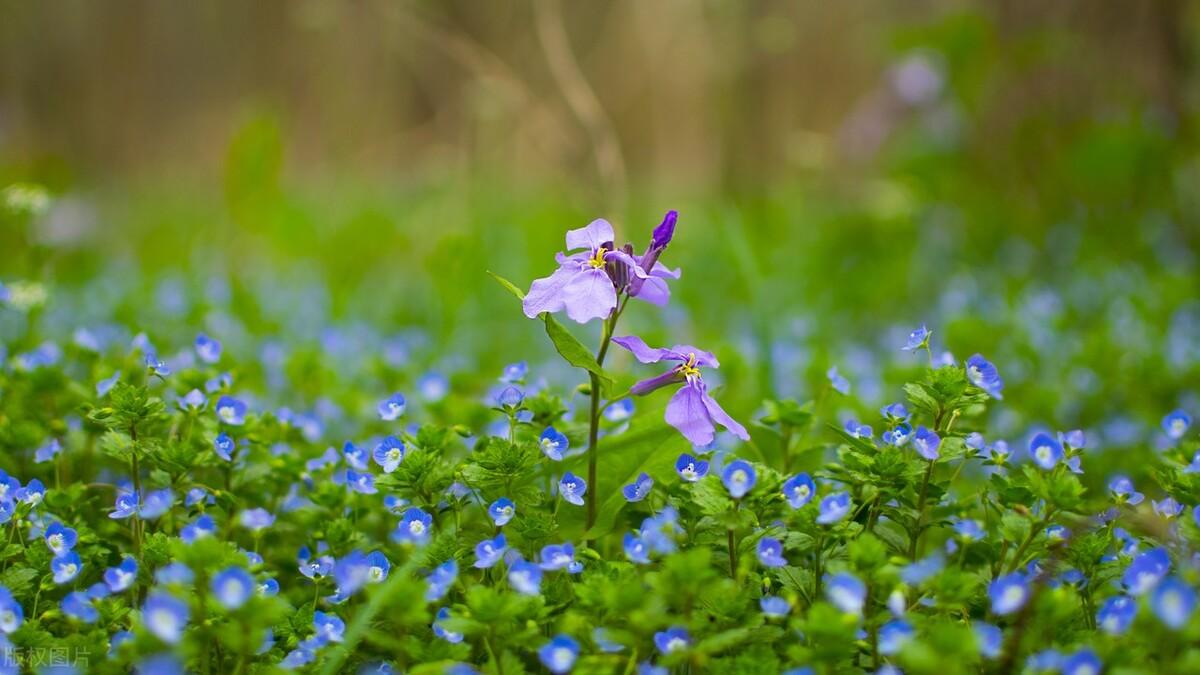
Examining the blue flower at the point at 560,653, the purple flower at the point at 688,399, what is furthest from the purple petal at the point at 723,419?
the blue flower at the point at 560,653

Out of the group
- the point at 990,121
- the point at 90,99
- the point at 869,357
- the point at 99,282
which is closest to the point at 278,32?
the point at 90,99

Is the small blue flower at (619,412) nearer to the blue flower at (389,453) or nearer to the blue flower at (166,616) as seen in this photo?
the blue flower at (389,453)

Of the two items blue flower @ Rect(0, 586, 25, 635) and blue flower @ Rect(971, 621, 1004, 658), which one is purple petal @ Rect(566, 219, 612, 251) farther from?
blue flower @ Rect(0, 586, 25, 635)

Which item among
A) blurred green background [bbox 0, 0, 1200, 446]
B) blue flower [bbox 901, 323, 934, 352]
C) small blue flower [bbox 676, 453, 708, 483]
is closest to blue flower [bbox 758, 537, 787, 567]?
small blue flower [bbox 676, 453, 708, 483]

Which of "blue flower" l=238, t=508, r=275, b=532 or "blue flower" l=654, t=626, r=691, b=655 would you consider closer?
"blue flower" l=654, t=626, r=691, b=655

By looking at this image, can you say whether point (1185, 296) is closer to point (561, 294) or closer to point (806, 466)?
point (806, 466)

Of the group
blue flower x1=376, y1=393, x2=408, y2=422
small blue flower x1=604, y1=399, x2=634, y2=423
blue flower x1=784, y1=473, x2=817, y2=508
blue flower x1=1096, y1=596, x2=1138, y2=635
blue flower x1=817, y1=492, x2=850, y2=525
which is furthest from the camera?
small blue flower x1=604, y1=399, x2=634, y2=423
